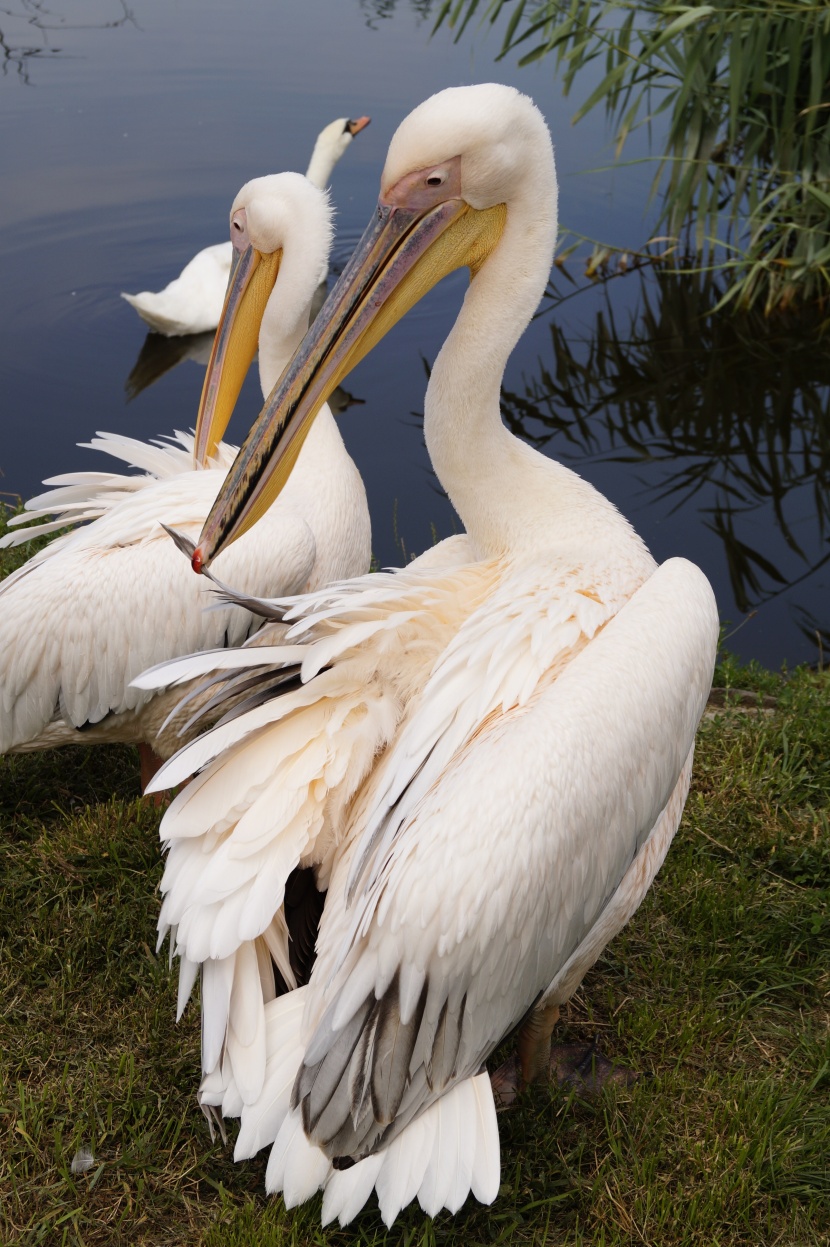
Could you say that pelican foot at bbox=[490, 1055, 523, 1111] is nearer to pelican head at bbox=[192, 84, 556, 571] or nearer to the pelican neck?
the pelican neck

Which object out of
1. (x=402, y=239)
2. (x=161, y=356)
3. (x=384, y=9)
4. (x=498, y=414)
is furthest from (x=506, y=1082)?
(x=384, y=9)

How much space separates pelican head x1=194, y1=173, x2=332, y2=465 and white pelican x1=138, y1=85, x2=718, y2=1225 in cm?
91

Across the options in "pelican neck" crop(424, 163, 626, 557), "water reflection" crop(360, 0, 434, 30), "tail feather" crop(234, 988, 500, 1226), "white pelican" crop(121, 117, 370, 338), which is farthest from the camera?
"water reflection" crop(360, 0, 434, 30)

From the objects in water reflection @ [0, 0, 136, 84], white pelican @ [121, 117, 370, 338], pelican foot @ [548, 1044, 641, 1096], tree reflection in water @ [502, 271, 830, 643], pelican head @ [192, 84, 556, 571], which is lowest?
pelican foot @ [548, 1044, 641, 1096]

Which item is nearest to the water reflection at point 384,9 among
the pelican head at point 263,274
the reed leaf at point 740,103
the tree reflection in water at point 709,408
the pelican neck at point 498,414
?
the reed leaf at point 740,103

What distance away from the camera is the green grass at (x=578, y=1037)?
83.7 inches

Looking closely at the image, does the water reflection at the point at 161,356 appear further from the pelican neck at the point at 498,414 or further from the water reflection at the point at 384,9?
the water reflection at the point at 384,9

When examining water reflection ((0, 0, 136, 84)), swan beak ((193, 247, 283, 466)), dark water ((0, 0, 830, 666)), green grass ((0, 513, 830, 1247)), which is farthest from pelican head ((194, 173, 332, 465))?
water reflection ((0, 0, 136, 84))

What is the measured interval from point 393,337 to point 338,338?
429 cm

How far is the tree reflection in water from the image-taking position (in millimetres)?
5379

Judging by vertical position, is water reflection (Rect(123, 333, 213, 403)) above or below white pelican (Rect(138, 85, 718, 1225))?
below

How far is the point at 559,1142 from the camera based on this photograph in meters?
2.28

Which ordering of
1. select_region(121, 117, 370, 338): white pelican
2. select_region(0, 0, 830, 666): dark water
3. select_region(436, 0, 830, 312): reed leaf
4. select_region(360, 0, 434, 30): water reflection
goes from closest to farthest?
select_region(436, 0, 830, 312): reed leaf → select_region(0, 0, 830, 666): dark water → select_region(121, 117, 370, 338): white pelican → select_region(360, 0, 434, 30): water reflection

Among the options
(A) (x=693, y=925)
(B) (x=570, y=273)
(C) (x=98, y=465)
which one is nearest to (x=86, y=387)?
(C) (x=98, y=465)
